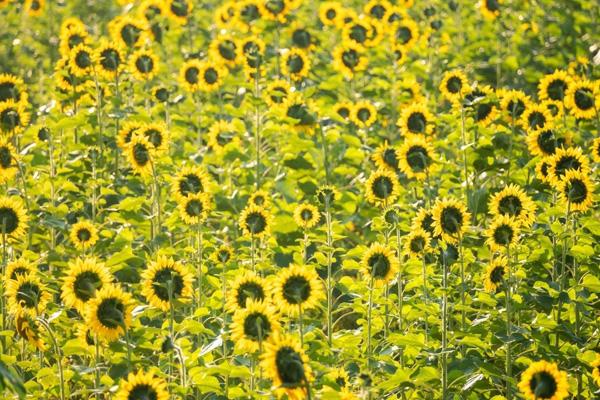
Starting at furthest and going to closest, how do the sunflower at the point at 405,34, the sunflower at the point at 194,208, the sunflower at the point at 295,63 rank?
the sunflower at the point at 405,34, the sunflower at the point at 295,63, the sunflower at the point at 194,208

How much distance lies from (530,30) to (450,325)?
4.73 meters

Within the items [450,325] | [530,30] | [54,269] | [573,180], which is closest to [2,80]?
[54,269]

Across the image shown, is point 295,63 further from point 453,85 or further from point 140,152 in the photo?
point 140,152

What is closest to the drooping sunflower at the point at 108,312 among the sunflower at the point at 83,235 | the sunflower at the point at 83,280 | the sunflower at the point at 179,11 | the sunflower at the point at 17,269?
the sunflower at the point at 83,280

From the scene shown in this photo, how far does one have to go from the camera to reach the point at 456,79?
498cm

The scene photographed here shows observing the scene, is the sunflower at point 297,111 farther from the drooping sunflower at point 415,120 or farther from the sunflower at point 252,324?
the sunflower at point 252,324

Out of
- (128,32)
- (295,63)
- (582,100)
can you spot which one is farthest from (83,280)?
(295,63)

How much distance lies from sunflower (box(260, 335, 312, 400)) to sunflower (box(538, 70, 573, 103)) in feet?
9.53

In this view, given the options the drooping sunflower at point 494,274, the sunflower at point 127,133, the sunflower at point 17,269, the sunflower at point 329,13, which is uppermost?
the sunflower at point 329,13

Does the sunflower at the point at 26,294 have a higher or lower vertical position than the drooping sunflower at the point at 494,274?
higher

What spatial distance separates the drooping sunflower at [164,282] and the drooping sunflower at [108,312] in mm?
252

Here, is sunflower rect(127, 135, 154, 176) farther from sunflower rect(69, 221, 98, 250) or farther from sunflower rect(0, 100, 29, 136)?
sunflower rect(0, 100, 29, 136)

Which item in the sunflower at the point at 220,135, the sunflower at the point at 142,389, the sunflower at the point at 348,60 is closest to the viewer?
the sunflower at the point at 142,389

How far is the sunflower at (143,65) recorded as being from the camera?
19.4ft
